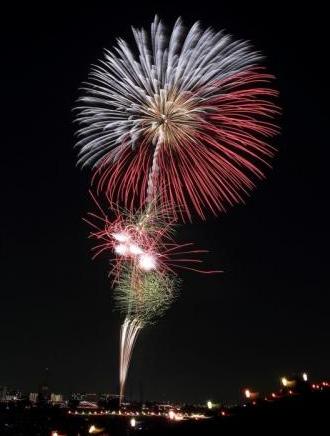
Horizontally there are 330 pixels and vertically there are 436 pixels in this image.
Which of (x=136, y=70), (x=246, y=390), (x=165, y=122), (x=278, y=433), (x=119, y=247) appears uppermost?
(x=136, y=70)

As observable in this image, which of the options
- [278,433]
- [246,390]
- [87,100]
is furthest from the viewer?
[246,390]

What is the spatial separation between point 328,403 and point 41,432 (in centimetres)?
4840

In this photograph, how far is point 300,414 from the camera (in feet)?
69.3

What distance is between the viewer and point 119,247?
83.1ft

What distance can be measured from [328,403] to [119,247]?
1233 centimetres

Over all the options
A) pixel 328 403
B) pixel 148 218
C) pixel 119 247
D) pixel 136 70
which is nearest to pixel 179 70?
pixel 136 70

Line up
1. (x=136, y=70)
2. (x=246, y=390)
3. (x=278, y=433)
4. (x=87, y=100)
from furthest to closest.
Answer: (x=246, y=390), (x=87, y=100), (x=136, y=70), (x=278, y=433)

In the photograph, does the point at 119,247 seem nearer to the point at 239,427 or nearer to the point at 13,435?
the point at 239,427

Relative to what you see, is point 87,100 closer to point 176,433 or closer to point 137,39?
point 137,39

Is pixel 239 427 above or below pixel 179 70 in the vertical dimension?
below

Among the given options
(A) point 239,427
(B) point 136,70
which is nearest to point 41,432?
(A) point 239,427

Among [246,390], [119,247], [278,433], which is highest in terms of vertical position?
[119,247]

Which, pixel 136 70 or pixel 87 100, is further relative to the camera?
pixel 87 100

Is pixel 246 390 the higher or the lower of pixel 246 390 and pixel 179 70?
the lower
